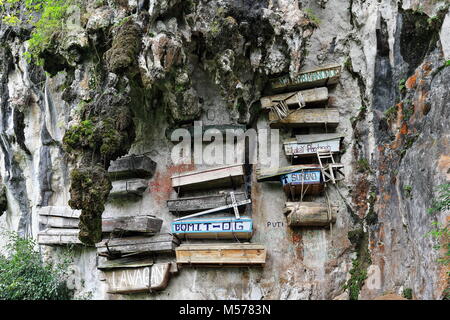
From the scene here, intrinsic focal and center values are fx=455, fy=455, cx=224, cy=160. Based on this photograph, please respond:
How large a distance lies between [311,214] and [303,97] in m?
2.34

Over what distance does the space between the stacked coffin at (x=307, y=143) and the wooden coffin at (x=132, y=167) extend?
7.77ft

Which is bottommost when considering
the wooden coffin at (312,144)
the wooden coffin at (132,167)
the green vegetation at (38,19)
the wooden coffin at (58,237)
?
the wooden coffin at (58,237)

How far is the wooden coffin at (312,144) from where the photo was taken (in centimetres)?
884

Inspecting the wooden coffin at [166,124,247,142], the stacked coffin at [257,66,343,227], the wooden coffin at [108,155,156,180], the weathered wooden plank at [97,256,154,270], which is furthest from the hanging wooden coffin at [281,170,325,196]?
the weathered wooden plank at [97,256,154,270]

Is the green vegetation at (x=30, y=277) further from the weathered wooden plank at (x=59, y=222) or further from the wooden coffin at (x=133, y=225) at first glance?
the wooden coffin at (x=133, y=225)

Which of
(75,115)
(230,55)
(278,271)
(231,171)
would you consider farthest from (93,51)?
(278,271)

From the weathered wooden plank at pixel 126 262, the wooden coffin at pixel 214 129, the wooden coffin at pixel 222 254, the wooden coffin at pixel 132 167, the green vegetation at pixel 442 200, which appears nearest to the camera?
the green vegetation at pixel 442 200

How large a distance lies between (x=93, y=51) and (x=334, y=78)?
5004 mm

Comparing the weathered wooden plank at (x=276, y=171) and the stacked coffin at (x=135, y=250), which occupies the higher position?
the weathered wooden plank at (x=276, y=171)

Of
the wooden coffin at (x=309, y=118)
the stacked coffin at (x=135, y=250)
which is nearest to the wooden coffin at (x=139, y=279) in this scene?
the stacked coffin at (x=135, y=250)

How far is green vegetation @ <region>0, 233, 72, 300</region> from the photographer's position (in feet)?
29.7

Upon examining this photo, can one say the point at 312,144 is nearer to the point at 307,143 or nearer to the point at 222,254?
the point at 307,143

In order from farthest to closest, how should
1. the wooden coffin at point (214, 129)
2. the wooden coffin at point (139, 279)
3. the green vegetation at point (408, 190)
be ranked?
the wooden coffin at point (214, 129) < the wooden coffin at point (139, 279) < the green vegetation at point (408, 190)

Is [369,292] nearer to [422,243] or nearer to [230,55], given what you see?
[422,243]
